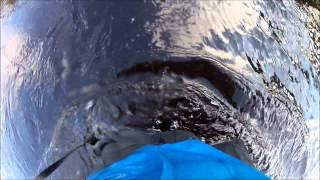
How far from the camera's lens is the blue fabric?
51cm

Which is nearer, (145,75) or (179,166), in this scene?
(179,166)

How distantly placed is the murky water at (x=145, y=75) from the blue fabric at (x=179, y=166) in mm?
186

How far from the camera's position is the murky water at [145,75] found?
30.2 inches

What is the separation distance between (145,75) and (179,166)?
270 mm

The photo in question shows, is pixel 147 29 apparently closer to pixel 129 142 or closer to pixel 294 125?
pixel 129 142

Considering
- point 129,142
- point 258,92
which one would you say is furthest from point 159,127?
point 258,92

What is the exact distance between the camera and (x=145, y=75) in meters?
0.77

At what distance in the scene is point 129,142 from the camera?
73 cm

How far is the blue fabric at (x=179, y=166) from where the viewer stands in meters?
0.51

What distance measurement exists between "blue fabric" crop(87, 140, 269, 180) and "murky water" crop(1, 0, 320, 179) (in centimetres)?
19

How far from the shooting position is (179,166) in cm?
51

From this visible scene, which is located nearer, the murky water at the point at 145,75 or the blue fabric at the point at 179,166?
the blue fabric at the point at 179,166

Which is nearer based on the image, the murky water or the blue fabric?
the blue fabric

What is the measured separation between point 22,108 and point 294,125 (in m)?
0.40
